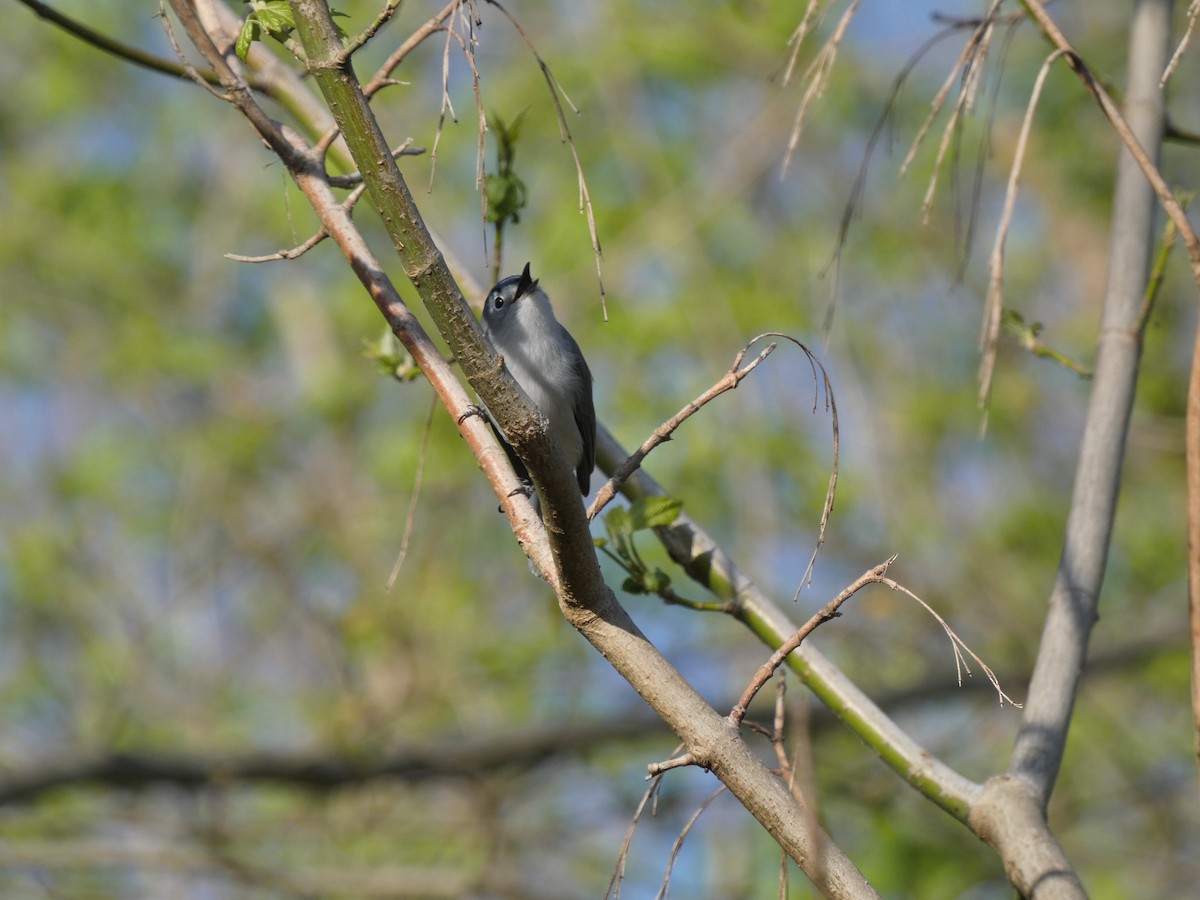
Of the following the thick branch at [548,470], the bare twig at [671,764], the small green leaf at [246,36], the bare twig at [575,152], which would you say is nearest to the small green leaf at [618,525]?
the bare twig at [575,152]

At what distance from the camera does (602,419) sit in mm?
8930

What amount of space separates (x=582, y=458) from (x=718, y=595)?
5.81ft

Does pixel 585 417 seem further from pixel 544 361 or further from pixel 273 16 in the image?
pixel 273 16

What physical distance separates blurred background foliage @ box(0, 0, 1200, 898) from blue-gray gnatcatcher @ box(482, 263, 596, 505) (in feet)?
8.66

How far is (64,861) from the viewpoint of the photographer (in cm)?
521

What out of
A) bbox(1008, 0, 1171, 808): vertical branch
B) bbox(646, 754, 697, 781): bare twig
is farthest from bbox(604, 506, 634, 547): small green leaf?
bbox(1008, 0, 1171, 808): vertical branch

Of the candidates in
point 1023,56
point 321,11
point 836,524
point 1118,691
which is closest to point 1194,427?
point 321,11

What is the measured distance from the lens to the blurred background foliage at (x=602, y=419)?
771cm

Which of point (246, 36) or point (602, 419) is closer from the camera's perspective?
point (246, 36)

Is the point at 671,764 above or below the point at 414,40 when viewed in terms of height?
below

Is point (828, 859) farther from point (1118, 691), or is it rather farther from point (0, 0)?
point (0, 0)

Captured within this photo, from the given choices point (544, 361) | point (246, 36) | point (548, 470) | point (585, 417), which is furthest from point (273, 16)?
point (544, 361)

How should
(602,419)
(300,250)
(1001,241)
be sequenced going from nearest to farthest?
(300,250), (1001,241), (602,419)

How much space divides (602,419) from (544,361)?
4744mm
